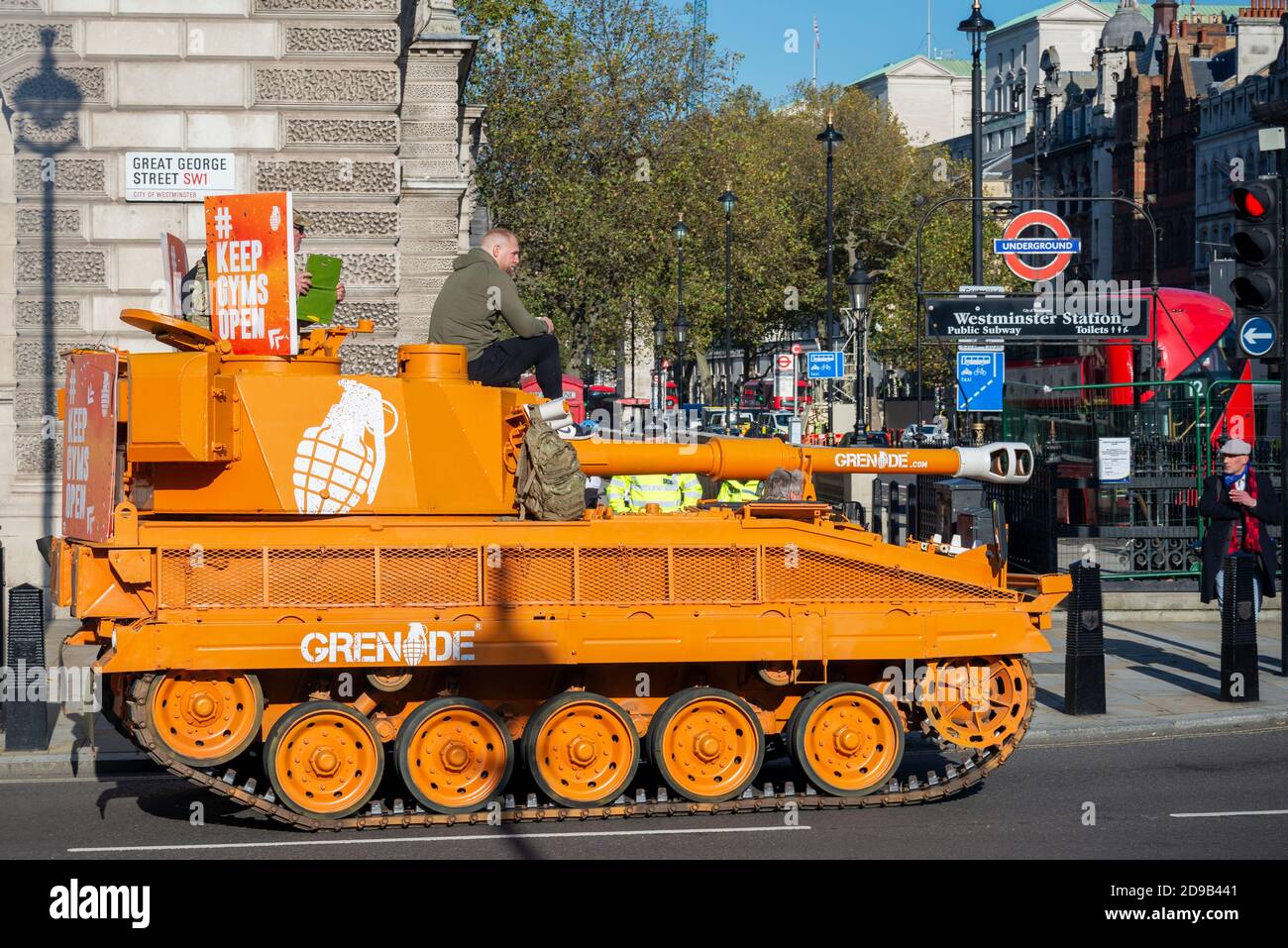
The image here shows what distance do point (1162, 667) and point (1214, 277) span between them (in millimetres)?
52491

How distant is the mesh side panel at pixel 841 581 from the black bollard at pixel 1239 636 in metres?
4.24

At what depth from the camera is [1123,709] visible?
42.5ft

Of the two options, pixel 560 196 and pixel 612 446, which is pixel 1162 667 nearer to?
pixel 612 446

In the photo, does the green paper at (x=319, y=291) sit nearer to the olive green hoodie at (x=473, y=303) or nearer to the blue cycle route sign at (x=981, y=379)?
the olive green hoodie at (x=473, y=303)

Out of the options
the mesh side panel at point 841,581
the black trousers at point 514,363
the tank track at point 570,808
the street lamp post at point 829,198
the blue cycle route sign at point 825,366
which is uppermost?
the street lamp post at point 829,198

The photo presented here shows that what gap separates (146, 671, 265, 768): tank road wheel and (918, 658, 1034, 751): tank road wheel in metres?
3.87

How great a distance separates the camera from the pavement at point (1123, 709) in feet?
37.8

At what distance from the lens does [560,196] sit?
1711 inches

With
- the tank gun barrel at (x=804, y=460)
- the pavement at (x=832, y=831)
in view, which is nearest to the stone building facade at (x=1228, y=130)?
the tank gun barrel at (x=804, y=460)

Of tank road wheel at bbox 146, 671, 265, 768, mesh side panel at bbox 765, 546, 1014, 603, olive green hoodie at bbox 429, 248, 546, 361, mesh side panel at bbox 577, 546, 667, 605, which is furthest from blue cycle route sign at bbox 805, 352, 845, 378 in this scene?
tank road wheel at bbox 146, 671, 265, 768

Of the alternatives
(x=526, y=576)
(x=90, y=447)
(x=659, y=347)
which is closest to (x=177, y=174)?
(x=90, y=447)

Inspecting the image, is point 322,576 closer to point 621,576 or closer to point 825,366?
point 621,576
